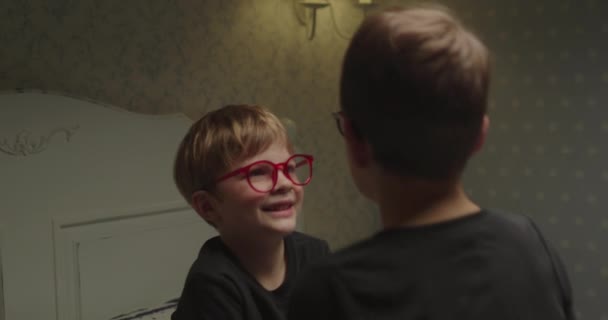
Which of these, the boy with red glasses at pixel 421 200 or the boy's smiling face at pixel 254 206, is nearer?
the boy with red glasses at pixel 421 200

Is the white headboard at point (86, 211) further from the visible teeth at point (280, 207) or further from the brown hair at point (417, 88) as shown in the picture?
the brown hair at point (417, 88)

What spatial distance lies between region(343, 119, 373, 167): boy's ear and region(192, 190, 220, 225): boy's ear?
1.46ft

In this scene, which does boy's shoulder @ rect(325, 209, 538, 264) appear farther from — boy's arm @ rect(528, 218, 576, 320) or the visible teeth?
the visible teeth

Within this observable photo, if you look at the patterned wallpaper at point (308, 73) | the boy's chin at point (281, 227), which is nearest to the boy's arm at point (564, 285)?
the boy's chin at point (281, 227)

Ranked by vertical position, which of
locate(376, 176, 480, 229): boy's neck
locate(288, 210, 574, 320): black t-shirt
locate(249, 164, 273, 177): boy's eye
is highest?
locate(376, 176, 480, 229): boy's neck

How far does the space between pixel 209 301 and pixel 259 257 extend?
0.13 m

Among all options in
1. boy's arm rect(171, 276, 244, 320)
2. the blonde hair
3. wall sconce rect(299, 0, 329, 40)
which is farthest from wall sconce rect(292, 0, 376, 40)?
boy's arm rect(171, 276, 244, 320)

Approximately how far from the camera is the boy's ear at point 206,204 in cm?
112

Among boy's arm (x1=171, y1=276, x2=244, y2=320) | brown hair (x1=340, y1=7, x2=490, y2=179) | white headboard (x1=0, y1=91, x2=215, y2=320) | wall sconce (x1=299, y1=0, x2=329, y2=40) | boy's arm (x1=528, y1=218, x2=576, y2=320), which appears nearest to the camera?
brown hair (x1=340, y1=7, x2=490, y2=179)

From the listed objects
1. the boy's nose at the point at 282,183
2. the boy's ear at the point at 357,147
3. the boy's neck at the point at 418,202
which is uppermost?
the boy's ear at the point at 357,147

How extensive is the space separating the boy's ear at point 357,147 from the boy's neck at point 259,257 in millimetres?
421

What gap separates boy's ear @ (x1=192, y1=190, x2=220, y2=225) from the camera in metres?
1.12

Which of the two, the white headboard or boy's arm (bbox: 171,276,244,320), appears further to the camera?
the white headboard

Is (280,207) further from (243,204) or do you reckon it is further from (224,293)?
(224,293)
